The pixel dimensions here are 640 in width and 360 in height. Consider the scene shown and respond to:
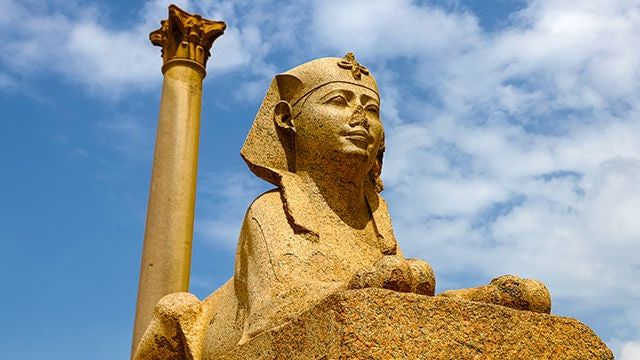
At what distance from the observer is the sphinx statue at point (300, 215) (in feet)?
13.9

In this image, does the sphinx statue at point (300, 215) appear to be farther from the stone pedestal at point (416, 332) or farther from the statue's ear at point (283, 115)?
the stone pedestal at point (416, 332)

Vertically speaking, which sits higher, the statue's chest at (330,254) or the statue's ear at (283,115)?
the statue's ear at (283,115)

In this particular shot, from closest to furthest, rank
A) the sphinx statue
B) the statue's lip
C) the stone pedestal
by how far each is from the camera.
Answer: the stone pedestal, the sphinx statue, the statue's lip

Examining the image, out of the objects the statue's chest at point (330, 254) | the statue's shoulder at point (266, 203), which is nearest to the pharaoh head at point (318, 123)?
the statue's shoulder at point (266, 203)

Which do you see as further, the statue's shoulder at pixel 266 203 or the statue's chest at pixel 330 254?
the statue's shoulder at pixel 266 203

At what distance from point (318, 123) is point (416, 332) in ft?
5.81

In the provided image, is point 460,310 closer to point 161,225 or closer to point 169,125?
point 161,225

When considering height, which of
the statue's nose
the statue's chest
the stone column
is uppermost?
the stone column

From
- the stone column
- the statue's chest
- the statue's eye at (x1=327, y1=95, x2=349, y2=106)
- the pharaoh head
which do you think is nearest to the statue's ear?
the pharaoh head

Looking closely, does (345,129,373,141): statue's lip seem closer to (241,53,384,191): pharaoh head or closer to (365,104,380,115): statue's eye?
(241,53,384,191): pharaoh head

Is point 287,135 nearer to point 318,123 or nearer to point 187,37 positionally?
point 318,123

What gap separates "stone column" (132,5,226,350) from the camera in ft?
35.3

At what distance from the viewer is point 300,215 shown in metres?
→ 4.52

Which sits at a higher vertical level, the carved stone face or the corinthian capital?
the corinthian capital
